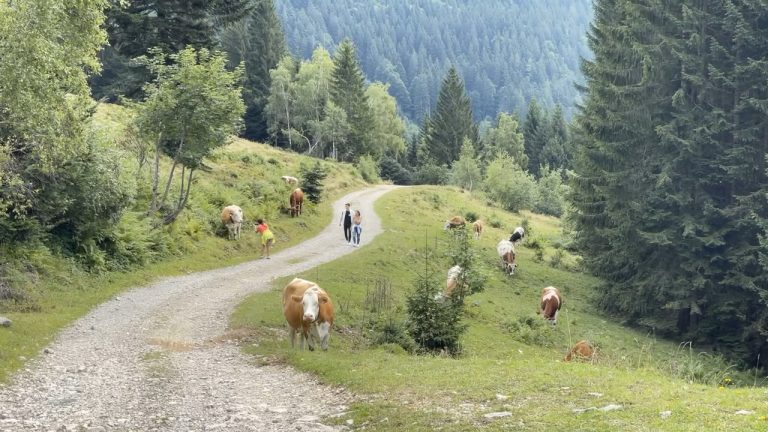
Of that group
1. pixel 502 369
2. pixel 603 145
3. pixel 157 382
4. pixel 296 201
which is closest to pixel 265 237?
pixel 296 201

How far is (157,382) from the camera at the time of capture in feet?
39.8

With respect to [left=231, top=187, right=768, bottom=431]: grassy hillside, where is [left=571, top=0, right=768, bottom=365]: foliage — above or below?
above

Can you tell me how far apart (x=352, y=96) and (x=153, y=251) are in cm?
6158

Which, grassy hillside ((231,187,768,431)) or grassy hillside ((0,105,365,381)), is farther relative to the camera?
grassy hillside ((0,105,365,381))

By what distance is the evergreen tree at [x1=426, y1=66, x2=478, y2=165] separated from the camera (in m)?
96.2

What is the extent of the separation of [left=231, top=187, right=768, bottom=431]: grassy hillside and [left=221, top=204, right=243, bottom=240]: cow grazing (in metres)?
5.42

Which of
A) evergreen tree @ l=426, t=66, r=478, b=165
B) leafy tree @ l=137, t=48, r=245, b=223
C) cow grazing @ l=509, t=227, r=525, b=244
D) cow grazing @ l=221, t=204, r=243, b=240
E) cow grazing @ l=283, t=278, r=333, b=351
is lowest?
cow grazing @ l=283, t=278, r=333, b=351

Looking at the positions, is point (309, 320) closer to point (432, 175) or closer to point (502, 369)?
point (502, 369)

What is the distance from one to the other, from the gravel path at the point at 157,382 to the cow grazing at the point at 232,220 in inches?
→ 366

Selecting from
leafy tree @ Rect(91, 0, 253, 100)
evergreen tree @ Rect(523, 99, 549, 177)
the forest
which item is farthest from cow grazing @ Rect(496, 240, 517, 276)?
evergreen tree @ Rect(523, 99, 549, 177)

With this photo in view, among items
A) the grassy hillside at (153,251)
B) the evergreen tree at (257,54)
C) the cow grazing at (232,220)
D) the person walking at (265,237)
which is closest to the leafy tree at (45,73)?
the grassy hillside at (153,251)

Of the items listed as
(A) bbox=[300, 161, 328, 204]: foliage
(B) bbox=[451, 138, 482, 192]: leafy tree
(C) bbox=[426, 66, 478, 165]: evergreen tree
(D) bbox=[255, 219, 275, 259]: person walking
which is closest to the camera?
(D) bbox=[255, 219, 275, 259]: person walking

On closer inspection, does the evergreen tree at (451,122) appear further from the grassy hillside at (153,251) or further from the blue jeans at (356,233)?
the blue jeans at (356,233)

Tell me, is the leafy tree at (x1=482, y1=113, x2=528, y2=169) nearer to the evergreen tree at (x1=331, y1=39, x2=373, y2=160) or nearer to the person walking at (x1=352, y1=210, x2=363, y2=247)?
the evergreen tree at (x1=331, y1=39, x2=373, y2=160)
